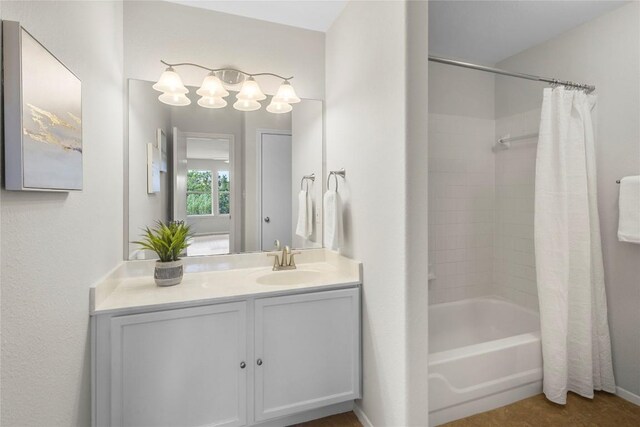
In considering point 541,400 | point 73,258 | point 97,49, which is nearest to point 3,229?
point 73,258

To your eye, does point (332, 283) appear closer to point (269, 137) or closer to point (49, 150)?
point (269, 137)

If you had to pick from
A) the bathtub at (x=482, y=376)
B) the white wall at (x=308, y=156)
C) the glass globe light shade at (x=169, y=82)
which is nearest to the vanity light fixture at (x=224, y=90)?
the glass globe light shade at (x=169, y=82)

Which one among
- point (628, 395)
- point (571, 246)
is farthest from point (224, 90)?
point (628, 395)

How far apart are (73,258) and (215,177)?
1039 mm

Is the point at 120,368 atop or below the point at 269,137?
below

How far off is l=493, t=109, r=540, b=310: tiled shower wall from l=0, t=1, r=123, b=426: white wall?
2962mm

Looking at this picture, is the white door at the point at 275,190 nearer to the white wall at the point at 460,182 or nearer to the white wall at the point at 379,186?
the white wall at the point at 379,186

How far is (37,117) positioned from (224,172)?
1.25m

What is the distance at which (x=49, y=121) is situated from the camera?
0.90m

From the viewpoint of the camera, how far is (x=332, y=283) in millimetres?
1729

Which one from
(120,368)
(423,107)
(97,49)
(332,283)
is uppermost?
(97,49)

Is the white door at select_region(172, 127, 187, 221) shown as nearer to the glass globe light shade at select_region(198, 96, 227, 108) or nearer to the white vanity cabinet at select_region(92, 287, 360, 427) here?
the glass globe light shade at select_region(198, 96, 227, 108)

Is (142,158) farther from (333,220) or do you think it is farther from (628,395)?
(628,395)

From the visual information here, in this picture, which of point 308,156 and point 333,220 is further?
point 308,156
